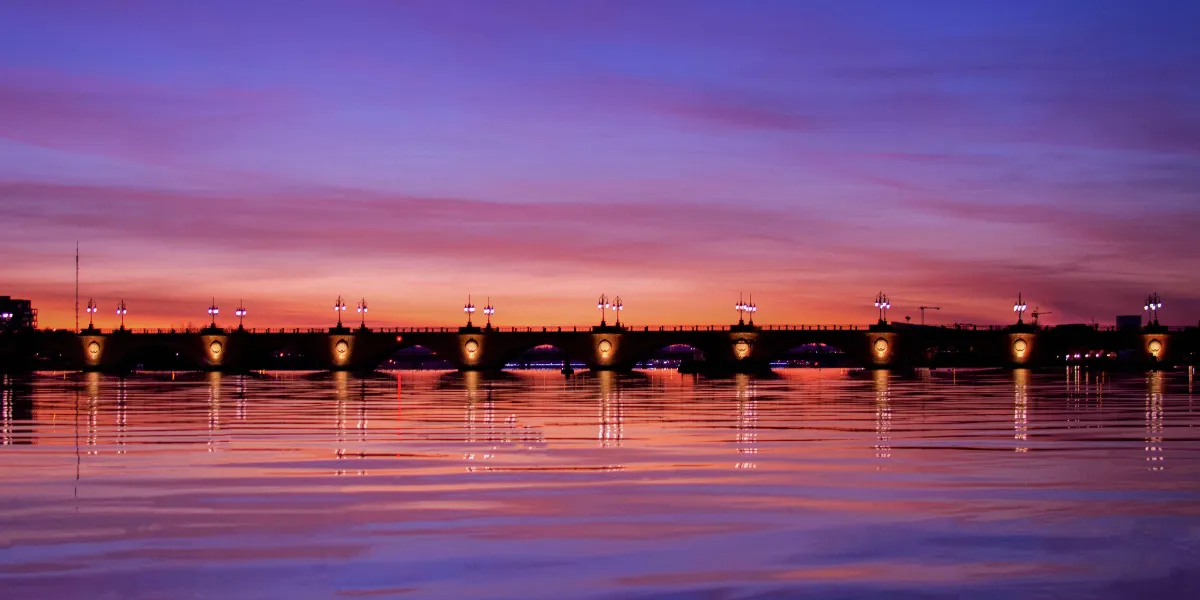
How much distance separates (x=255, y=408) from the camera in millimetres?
50156

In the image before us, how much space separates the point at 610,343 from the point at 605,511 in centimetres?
10929

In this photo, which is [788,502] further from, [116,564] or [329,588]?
[116,564]

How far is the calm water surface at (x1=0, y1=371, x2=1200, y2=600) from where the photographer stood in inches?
558

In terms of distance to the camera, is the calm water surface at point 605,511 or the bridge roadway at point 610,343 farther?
the bridge roadway at point 610,343

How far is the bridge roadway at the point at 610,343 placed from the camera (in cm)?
12756

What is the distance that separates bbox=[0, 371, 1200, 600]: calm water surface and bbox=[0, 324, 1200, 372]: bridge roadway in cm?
8979

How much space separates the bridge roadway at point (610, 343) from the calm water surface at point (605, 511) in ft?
295

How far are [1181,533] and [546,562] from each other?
8.31 m

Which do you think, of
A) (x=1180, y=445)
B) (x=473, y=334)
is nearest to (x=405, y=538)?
(x=1180, y=445)

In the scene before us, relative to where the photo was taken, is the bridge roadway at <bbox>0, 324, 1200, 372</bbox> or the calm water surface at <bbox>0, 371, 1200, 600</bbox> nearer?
the calm water surface at <bbox>0, 371, 1200, 600</bbox>

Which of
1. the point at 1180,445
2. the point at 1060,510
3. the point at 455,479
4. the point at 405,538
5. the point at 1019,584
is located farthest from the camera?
the point at 1180,445

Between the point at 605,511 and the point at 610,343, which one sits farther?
the point at 610,343

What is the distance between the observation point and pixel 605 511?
19.1m

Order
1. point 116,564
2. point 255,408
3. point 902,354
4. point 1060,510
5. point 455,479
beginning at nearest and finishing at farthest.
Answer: point 116,564 < point 1060,510 < point 455,479 < point 255,408 < point 902,354
